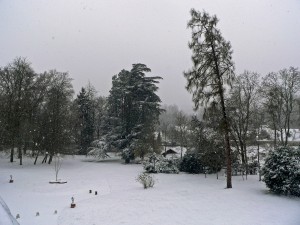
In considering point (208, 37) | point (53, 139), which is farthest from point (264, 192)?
point (53, 139)

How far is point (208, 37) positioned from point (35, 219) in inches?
552

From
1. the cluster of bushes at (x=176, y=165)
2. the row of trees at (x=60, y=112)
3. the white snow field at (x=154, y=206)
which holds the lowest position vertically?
the white snow field at (x=154, y=206)

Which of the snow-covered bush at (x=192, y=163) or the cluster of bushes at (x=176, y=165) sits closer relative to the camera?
the snow-covered bush at (x=192, y=163)

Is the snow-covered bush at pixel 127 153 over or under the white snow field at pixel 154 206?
over

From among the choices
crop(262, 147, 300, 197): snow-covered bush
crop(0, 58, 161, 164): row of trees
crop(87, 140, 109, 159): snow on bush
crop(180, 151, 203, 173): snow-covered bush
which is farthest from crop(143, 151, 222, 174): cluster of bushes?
crop(262, 147, 300, 197): snow-covered bush

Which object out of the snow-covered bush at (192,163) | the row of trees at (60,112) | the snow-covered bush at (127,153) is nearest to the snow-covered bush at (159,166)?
the snow-covered bush at (192,163)

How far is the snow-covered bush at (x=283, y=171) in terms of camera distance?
47.5ft

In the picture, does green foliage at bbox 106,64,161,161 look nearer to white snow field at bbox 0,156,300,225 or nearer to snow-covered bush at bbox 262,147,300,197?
white snow field at bbox 0,156,300,225

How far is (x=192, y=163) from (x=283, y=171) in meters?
14.1

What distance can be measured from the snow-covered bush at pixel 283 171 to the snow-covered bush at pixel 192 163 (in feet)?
39.5

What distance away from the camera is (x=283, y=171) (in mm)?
14961

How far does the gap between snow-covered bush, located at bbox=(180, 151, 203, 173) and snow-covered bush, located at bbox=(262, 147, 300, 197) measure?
1205 centimetres

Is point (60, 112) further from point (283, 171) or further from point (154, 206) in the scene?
point (283, 171)

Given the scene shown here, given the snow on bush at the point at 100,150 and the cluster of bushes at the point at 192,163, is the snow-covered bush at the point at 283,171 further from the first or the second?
the snow on bush at the point at 100,150
